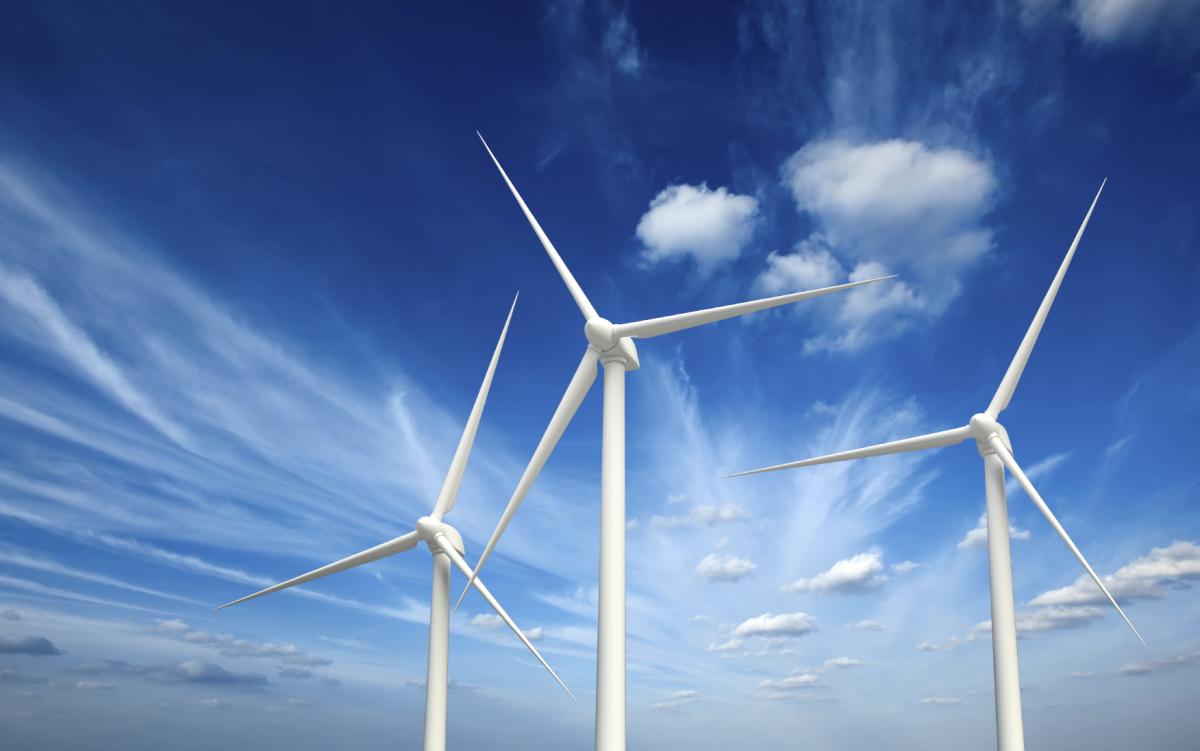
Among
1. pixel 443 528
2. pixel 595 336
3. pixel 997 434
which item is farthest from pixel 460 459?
pixel 997 434

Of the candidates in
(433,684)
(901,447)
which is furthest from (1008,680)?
(433,684)

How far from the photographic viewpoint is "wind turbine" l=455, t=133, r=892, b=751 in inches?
1004

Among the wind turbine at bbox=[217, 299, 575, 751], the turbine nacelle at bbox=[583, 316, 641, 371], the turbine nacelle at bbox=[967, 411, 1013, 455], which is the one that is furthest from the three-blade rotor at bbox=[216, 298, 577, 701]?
the turbine nacelle at bbox=[967, 411, 1013, 455]

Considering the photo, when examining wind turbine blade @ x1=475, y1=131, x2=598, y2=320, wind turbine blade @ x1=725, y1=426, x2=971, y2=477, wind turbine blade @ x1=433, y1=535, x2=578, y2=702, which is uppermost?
wind turbine blade @ x1=475, y1=131, x2=598, y2=320

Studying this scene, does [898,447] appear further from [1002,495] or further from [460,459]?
[460,459]

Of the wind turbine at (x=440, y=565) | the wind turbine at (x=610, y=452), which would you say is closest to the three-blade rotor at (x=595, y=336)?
the wind turbine at (x=610, y=452)

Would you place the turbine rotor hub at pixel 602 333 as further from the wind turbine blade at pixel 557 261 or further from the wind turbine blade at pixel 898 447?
the wind turbine blade at pixel 898 447

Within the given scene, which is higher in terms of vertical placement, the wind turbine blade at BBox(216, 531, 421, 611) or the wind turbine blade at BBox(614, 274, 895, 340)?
the wind turbine blade at BBox(614, 274, 895, 340)

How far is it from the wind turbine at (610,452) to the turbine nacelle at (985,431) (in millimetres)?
10002

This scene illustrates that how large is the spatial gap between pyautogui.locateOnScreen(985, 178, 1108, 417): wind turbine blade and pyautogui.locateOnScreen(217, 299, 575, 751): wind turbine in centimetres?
2318

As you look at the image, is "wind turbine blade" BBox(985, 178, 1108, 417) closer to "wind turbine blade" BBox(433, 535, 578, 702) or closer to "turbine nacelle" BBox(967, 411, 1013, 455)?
"turbine nacelle" BBox(967, 411, 1013, 455)

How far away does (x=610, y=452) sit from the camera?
28188 mm

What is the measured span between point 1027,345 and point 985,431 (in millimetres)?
4710

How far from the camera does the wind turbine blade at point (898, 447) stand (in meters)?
37.2
